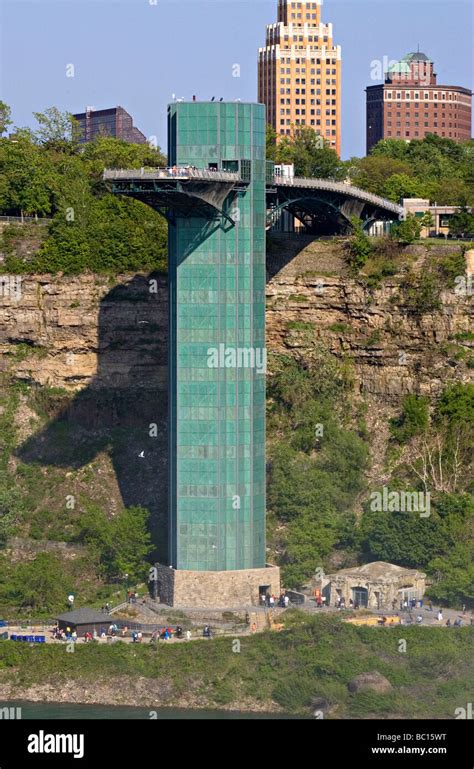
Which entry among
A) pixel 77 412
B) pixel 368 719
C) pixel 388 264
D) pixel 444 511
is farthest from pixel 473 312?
pixel 368 719

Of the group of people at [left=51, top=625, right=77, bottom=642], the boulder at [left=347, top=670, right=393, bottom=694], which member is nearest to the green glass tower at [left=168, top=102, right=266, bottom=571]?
the group of people at [left=51, top=625, right=77, bottom=642]

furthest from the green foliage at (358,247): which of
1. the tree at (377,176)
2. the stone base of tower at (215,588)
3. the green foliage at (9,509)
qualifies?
the stone base of tower at (215,588)

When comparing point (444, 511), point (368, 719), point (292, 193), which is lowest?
point (368, 719)

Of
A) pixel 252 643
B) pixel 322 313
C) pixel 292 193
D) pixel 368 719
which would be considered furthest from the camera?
pixel 322 313

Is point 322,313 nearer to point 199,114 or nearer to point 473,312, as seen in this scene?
point 473,312

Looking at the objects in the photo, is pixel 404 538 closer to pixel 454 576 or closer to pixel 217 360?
pixel 454 576

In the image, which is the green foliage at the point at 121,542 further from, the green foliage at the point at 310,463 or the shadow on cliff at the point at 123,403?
the green foliage at the point at 310,463

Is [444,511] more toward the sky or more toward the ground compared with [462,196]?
more toward the ground

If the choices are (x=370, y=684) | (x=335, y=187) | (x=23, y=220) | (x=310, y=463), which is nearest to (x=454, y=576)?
(x=310, y=463)
